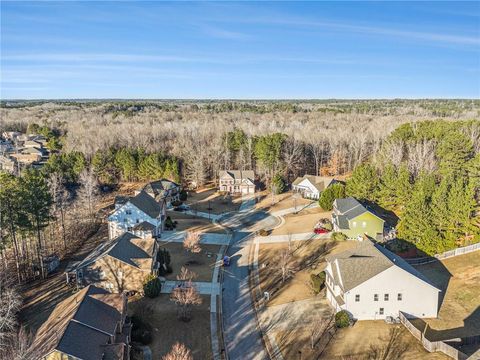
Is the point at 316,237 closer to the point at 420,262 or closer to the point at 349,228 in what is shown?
the point at 349,228

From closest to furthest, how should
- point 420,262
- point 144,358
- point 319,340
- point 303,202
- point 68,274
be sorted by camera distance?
point 144,358
point 319,340
point 68,274
point 420,262
point 303,202

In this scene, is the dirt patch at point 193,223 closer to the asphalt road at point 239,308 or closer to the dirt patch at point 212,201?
the asphalt road at point 239,308

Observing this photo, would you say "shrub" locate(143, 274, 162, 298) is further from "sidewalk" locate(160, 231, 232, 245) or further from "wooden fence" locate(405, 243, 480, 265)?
"wooden fence" locate(405, 243, 480, 265)

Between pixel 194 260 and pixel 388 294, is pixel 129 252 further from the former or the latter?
pixel 388 294

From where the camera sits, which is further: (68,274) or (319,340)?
(68,274)

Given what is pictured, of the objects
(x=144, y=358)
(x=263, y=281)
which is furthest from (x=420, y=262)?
(x=144, y=358)

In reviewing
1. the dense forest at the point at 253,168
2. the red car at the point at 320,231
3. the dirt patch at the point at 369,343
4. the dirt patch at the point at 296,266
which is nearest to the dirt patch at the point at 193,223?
the dirt patch at the point at 296,266

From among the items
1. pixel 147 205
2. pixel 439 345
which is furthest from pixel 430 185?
pixel 147 205

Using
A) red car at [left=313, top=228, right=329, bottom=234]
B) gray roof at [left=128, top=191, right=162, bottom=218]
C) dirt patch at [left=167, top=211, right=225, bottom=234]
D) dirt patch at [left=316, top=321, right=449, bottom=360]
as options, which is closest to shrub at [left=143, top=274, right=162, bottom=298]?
dirt patch at [left=316, top=321, right=449, bottom=360]
